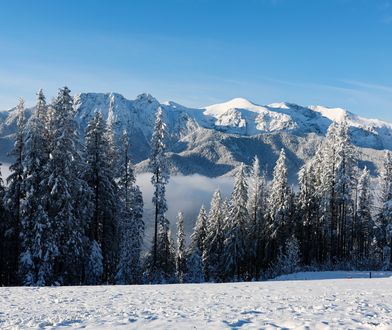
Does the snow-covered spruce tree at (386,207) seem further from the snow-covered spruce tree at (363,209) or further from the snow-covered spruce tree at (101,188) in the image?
the snow-covered spruce tree at (101,188)

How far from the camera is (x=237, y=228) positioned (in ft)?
155

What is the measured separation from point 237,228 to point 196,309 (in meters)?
34.4

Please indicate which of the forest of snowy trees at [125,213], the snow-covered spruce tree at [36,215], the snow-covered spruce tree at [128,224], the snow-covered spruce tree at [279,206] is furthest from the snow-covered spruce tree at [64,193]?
the snow-covered spruce tree at [279,206]

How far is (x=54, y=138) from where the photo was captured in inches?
1138

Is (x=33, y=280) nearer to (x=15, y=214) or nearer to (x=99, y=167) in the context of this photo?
(x=15, y=214)

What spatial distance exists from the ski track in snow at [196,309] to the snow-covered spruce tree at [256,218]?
3010 cm

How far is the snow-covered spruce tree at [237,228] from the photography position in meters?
46.5

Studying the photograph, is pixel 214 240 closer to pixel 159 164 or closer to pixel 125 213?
pixel 125 213

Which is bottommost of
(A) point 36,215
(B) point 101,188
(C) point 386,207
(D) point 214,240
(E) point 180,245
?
(E) point 180,245

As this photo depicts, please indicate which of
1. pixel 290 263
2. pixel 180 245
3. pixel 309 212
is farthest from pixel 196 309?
pixel 180 245

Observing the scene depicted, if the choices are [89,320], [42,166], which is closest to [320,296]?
[89,320]

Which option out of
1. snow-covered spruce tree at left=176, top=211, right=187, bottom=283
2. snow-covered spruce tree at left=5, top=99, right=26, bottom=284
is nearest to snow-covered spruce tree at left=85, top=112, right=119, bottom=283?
snow-covered spruce tree at left=5, top=99, right=26, bottom=284

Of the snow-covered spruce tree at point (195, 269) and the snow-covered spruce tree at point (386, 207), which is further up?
the snow-covered spruce tree at point (386, 207)

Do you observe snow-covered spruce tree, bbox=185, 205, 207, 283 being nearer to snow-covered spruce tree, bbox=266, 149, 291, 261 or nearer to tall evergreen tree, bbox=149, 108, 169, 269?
snow-covered spruce tree, bbox=266, 149, 291, 261
